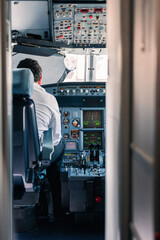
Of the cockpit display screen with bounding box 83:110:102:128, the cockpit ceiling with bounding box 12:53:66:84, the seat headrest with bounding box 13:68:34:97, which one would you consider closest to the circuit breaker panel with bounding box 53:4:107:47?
the cockpit display screen with bounding box 83:110:102:128

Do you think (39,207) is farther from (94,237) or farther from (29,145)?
(29,145)

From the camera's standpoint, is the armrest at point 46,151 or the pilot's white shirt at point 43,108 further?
the pilot's white shirt at point 43,108

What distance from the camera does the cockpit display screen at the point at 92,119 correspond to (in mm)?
4773

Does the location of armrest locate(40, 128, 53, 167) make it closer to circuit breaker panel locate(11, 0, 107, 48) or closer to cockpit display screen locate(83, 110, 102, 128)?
circuit breaker panel locate(11, 0, 107, 48)

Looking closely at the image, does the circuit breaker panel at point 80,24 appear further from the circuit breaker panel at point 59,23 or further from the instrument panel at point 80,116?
the instrument panel at point 80,116

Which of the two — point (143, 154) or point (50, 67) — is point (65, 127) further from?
point (143, 154)

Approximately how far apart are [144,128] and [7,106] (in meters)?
0.86

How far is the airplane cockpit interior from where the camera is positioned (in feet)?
9.76

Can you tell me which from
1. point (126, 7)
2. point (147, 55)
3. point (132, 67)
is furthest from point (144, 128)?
point (126, 7)

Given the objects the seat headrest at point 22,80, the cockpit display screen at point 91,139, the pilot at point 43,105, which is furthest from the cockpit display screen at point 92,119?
the seat headrest at point 22,80

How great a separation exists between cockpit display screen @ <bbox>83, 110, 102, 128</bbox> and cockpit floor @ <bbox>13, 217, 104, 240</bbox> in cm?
146

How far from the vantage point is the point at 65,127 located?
4777 millimetres

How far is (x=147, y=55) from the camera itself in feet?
4.29

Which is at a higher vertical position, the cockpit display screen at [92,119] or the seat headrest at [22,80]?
the seat headrest at [22,80]
